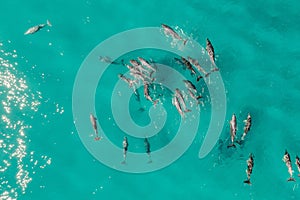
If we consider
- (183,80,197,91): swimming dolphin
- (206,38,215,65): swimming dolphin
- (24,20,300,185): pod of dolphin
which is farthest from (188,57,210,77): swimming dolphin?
(183,80,197,91): swimming dolphin

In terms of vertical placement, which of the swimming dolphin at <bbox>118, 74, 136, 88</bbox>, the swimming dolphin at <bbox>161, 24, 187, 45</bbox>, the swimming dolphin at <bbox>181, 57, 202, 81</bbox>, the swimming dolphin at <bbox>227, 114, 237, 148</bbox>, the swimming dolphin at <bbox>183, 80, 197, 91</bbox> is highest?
the swimming dolphin at <bbox>161, 24, 187, 45</bbox>

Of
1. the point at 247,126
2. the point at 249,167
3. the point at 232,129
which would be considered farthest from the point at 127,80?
the point at 249,167

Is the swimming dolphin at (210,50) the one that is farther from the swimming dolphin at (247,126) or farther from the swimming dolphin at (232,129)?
the swimming dolphin at (247,126)

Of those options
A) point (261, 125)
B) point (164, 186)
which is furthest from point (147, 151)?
point (261, 125)

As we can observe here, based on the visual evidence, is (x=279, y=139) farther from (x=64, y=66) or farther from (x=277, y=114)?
(x=64, y=66)

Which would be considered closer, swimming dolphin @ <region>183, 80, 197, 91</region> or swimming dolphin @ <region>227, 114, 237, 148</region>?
swimming dolphin @ <region>227, 114, 237, 148</region>

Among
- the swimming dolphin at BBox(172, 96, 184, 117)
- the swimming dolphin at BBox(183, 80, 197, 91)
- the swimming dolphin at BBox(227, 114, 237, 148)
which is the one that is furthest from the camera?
the swimming dolphin at BBox(183, 80, 197, 91)

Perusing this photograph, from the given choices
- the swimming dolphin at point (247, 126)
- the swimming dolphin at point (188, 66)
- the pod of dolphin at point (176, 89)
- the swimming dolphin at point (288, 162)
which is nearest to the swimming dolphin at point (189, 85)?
the pod of dolphin at point (176, 89)

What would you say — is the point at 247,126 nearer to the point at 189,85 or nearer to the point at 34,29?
the point at 189,85

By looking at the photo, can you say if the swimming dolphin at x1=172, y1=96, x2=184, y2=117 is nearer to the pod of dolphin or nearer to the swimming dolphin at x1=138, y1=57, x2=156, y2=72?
the pod of dolphin
